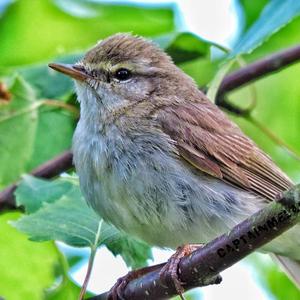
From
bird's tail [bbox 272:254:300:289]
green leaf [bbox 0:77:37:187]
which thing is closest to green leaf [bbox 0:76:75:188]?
green leaf [bbox 0:77:37:187]

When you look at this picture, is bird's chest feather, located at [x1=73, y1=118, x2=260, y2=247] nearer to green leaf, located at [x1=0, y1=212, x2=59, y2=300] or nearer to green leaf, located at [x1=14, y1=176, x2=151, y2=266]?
green leaf, located at [x1=14, y1=176, x2=151, y2=266]

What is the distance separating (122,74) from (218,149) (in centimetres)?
70

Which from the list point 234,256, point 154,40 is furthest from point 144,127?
point 234,256

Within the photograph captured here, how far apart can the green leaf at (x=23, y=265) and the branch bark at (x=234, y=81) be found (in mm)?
163

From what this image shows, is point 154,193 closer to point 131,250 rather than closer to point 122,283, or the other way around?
point 131,250

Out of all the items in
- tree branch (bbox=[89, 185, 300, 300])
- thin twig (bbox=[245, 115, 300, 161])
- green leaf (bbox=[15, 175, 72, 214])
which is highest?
green leaf (bbox=[15, 175, 72, 214])

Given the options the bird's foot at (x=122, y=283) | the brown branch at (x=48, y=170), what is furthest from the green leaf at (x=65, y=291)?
the brown branch at (x=48, y=170)

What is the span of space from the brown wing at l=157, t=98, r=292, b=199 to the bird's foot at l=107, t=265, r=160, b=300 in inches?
22.1

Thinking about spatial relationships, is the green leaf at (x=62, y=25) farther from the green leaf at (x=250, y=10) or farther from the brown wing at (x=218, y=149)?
the brown wing at (x=218, y=149)

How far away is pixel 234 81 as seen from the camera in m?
4.76

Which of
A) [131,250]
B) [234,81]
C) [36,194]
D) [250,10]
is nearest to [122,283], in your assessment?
[131,250]

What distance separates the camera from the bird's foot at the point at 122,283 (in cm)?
389

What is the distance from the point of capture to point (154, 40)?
487 centimetres

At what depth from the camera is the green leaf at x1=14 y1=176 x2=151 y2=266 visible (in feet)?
12.9
